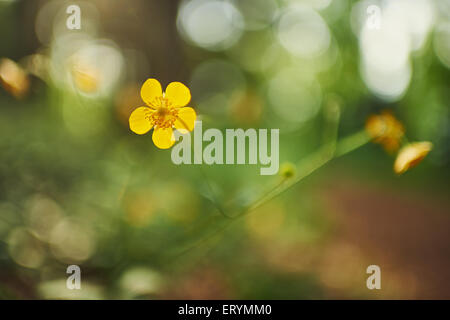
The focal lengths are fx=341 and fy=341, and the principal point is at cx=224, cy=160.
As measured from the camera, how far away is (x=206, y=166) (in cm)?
177

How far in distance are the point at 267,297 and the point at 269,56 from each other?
9.01 ft

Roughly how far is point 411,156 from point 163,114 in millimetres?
670

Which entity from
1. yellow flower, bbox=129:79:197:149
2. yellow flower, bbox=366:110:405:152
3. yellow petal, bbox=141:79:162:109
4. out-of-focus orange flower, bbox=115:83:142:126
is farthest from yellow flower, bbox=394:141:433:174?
out-of-focus orange flower, bbox=115:83:142:126

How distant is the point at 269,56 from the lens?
344 centimetres

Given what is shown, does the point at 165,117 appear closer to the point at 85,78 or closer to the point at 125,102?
the point at 85,78

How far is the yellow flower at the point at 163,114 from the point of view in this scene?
34.5 inches

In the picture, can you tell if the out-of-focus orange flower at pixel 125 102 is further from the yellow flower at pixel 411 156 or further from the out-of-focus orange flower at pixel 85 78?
the yellow flower at pixel 411 156

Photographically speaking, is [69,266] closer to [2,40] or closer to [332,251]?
[332,251]

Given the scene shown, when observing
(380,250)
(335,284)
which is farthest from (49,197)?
(380,250)
